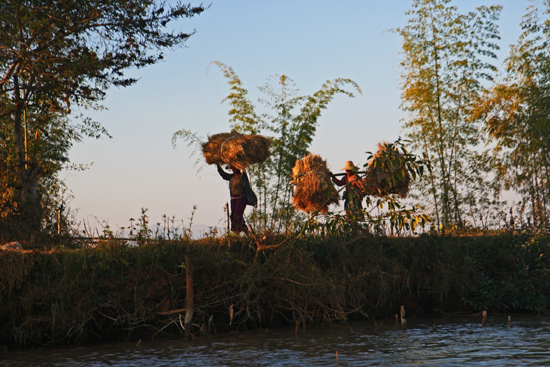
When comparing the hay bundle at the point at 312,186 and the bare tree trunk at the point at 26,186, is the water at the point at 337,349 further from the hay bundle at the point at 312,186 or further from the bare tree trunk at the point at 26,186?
the bare tree trunk at the point at 26,186

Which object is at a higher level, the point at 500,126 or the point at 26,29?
the point at 26,29

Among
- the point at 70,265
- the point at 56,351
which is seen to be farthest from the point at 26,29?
the point at 56,351

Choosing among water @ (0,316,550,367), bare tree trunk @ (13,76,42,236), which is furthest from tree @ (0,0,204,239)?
water @ (0,316,550,367)

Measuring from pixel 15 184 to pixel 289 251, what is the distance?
7705mm

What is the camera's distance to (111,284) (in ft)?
33.1

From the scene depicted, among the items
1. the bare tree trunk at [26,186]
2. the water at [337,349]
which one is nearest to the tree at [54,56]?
the bare tree trunk at [26,186]

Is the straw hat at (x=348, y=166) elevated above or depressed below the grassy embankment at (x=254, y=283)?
above

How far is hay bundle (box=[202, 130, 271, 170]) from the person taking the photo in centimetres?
1245

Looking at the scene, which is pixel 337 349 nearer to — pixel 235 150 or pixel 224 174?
pixel 235 150

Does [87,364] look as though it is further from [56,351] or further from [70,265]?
[70,265]

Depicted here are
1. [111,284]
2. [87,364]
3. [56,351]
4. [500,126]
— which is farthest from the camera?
[500,126]

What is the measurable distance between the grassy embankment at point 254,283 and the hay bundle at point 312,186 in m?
1.19

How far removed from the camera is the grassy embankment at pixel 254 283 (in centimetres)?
988

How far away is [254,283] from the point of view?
34.5ft
